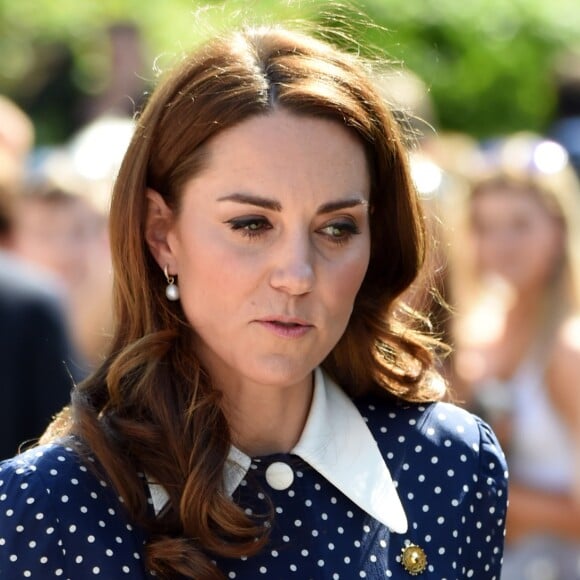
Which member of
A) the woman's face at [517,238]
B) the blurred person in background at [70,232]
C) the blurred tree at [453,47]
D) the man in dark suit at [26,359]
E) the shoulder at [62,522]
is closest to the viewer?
the shoulder at [62,522]

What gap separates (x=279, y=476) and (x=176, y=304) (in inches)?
14.5

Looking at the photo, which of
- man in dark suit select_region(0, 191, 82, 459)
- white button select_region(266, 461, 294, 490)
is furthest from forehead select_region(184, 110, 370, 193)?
man in dark suit select_region(0, 191, 82, 459)

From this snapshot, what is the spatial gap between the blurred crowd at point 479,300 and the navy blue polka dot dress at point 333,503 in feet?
3.97

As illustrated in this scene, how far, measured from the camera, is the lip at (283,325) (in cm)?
245

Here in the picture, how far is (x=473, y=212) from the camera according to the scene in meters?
5.47


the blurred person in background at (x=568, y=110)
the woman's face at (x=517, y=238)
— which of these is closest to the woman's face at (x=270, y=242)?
the woman's face at (x=517, y=238)

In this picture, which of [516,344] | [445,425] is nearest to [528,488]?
[516,344]

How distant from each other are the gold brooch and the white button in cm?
24

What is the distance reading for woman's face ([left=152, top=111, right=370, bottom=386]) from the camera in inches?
95.6

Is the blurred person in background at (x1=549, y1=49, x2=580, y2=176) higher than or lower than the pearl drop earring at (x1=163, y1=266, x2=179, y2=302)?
higher

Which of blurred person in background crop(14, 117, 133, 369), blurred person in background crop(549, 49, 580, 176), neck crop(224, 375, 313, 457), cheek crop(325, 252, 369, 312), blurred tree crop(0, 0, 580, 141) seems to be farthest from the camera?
blurred tree crop(0, 0, 580, 141)

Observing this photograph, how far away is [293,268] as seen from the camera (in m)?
2.41

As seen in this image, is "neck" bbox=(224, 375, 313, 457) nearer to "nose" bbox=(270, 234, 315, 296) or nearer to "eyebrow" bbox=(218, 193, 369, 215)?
"nose" bbox=(270, 234, 315, 296)

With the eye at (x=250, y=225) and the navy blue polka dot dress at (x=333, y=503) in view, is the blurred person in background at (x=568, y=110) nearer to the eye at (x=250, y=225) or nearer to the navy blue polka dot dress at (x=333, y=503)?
the navy blue polka dot dress at (x=333, y=503)
